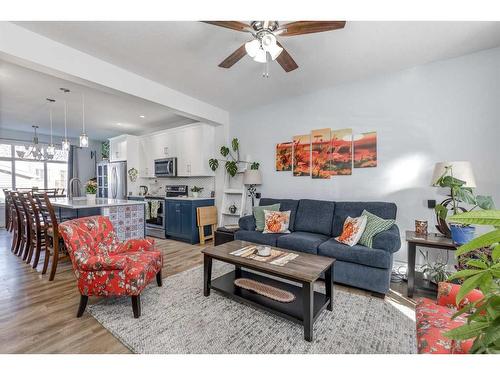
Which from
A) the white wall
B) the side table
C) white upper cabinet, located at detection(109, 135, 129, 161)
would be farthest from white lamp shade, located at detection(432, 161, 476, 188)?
white upper cabinet, located at detection(109, 135, 129, 161)

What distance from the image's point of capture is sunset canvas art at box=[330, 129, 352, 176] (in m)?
3.41

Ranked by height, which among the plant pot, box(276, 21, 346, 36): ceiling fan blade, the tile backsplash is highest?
box(276, 21, 346, 36): ceiling fan blade

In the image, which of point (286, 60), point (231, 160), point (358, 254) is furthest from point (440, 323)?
point (231, 160)

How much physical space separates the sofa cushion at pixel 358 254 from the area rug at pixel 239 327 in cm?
36

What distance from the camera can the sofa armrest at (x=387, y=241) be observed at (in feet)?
7.98

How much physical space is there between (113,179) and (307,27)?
6.26 m

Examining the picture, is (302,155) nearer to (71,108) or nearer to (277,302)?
(277,302)

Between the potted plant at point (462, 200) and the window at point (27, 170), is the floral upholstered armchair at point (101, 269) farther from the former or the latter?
the window at point (27, 170)

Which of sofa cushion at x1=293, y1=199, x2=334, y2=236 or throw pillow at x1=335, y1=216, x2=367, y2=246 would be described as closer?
throw pillow at x1=335, y1=216, x2=367, y2=246

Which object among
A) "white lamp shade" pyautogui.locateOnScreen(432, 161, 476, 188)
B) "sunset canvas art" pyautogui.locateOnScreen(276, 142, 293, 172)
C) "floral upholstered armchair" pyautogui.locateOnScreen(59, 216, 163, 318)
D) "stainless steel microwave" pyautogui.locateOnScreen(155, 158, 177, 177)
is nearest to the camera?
"floral upholstered armchair" pyautogui.locateOnScreen(59, 216, 163, 318)

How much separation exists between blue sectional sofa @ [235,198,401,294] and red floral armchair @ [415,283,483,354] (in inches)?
34.3

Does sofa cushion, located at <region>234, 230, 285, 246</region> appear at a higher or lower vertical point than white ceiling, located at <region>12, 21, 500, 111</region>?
lower

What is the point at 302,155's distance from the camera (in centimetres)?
384

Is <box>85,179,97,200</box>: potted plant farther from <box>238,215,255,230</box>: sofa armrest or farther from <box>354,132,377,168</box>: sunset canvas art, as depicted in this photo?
<box>354,132,377,168</box>: sunset canvas art
